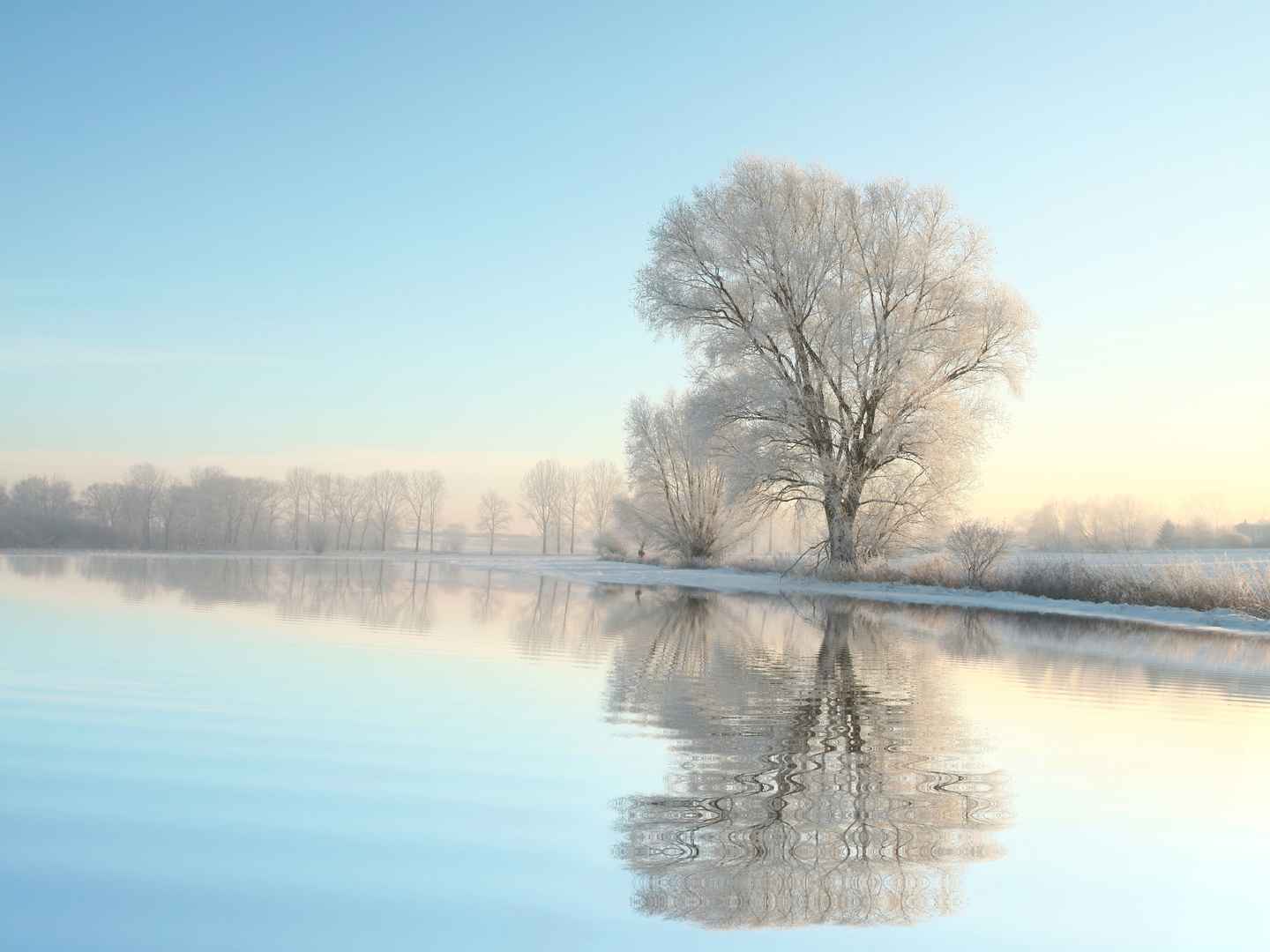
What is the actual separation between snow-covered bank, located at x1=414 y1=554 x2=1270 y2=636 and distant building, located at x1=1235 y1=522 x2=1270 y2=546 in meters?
25.9

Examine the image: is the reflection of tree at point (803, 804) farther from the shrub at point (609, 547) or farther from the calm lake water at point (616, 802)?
the shrub at point (609, 547)

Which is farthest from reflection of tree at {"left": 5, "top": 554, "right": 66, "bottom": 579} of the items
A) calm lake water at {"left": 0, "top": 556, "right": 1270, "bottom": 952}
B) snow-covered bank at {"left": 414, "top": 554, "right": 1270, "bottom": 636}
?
calm lake water at {"left": 0, "top": 556, "right": 1270, "bottom": 952}

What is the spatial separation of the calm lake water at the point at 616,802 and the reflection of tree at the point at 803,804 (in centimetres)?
2

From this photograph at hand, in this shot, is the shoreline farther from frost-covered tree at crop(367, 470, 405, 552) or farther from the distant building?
frost-covered tree at crop(367, 470, 405, 552)

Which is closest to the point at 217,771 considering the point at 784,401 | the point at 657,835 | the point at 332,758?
the point at 332,758

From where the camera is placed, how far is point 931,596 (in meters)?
22.2

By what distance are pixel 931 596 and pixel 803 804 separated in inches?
749

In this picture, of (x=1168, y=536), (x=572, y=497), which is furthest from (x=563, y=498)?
(x=1168, y=536)

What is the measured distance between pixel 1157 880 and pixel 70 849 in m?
3.63

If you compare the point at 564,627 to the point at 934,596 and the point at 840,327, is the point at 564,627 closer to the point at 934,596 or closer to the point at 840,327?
the point at 934,596

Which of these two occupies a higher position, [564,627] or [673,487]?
[673,487]

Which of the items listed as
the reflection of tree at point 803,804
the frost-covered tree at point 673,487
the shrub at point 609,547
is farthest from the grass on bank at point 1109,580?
the shrub at point 609,547

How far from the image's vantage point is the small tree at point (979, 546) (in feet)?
74.3

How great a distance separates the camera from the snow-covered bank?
623 inches
